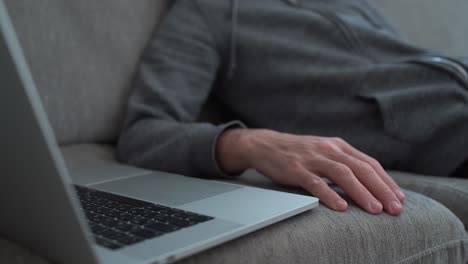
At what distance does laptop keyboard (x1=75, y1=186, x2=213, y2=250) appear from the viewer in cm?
43

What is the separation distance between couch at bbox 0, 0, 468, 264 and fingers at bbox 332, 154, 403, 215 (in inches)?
0.7

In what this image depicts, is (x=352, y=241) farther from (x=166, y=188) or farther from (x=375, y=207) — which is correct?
(x=166, y=188)

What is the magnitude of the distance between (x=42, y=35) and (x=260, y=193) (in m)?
0.60

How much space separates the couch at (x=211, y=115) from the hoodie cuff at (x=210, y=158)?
2.3 inches

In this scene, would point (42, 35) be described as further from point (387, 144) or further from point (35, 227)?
point (387, 144)

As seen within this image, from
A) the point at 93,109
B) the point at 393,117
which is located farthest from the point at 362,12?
the point at 93,109

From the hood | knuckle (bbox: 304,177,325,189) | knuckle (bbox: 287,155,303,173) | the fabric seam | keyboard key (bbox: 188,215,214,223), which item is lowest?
the fabric seam

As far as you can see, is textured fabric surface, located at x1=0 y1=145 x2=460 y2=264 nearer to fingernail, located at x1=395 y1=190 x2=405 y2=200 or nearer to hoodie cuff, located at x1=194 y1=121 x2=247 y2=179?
fingernail, located at x1=395 y1=190 x2=405 y2=200

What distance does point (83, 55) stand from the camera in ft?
3.15

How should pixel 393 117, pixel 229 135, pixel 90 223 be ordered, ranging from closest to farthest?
1. pixel 90 223
2. pixel 229 135
3. pixel 393 117

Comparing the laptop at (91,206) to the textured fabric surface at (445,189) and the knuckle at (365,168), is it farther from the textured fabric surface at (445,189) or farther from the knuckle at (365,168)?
the textured fabric surface at (445,189)

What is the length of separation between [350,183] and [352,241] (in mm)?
88

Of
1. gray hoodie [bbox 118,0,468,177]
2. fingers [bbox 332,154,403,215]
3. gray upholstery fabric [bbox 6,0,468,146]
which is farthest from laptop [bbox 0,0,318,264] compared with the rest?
gray upholstery fabric [bbox 6,0,468,146]

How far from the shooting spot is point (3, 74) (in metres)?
0.34
